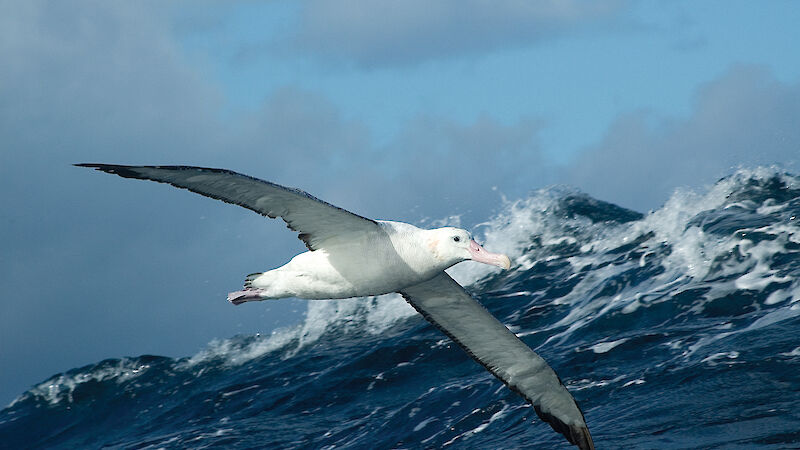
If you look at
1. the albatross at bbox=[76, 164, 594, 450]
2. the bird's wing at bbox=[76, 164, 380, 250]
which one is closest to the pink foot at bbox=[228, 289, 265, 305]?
the albatross at bbox=[76, 164, 594, 450]

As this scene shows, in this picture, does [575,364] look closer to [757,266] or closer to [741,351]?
[741,351]

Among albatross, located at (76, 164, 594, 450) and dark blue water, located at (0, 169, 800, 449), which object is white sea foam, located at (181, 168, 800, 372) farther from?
albatross, located at (76, 164, 594, 450)

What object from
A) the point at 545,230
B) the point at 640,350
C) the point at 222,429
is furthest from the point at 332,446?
the point at 545,230

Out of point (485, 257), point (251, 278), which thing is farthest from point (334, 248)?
point (485, 257)

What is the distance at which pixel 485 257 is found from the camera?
314 inches

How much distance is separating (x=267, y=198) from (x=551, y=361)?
6.12 m

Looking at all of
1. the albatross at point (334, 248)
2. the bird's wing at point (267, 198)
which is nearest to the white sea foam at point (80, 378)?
the albatross at point (334, 248)

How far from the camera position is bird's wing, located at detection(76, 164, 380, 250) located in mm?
6668

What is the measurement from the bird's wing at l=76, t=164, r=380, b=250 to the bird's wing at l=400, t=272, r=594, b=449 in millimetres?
1557

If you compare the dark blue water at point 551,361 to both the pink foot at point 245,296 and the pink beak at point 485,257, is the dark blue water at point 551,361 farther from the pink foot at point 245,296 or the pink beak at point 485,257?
the pink foot at point 245,296

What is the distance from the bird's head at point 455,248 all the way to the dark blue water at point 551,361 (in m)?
2.55

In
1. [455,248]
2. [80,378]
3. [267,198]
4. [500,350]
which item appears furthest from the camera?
[80,378]

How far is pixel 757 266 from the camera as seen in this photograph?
1354cm

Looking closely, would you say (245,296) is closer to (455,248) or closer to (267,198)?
(267,198)
